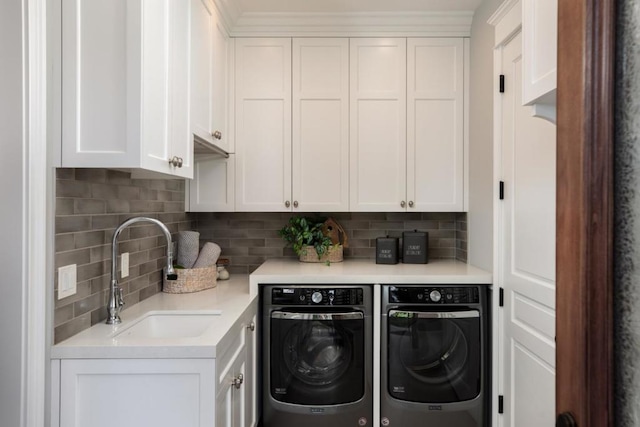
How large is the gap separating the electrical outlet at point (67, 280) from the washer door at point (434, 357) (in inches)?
59.1

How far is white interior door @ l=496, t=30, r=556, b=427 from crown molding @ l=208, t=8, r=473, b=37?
62 centimetres

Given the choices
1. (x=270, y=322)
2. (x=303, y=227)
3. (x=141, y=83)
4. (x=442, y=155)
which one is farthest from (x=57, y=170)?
(x=442, y=155)

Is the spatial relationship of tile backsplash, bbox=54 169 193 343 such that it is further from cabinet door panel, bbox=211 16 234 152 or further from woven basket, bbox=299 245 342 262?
woven basket, bbox=299 245 342 262

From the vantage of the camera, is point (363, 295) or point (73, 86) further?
point (363, 295)

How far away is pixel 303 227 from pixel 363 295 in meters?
0.66

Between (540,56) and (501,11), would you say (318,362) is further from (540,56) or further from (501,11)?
(501,11)

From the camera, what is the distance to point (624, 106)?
482mm

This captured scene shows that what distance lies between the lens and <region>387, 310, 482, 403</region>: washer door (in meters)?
2.18

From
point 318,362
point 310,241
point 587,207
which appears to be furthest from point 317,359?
point 587,207

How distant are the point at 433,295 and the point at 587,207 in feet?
5.85

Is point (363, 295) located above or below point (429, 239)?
below

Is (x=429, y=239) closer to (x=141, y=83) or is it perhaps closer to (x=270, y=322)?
(x=270, y=322)

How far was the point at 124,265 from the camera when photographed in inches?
72.3

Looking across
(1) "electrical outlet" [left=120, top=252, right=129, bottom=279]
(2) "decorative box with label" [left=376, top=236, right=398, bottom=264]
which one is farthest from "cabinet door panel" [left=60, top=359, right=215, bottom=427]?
(2) "decorative box with label" [left=376, top=236, right=398, bottom=264]
